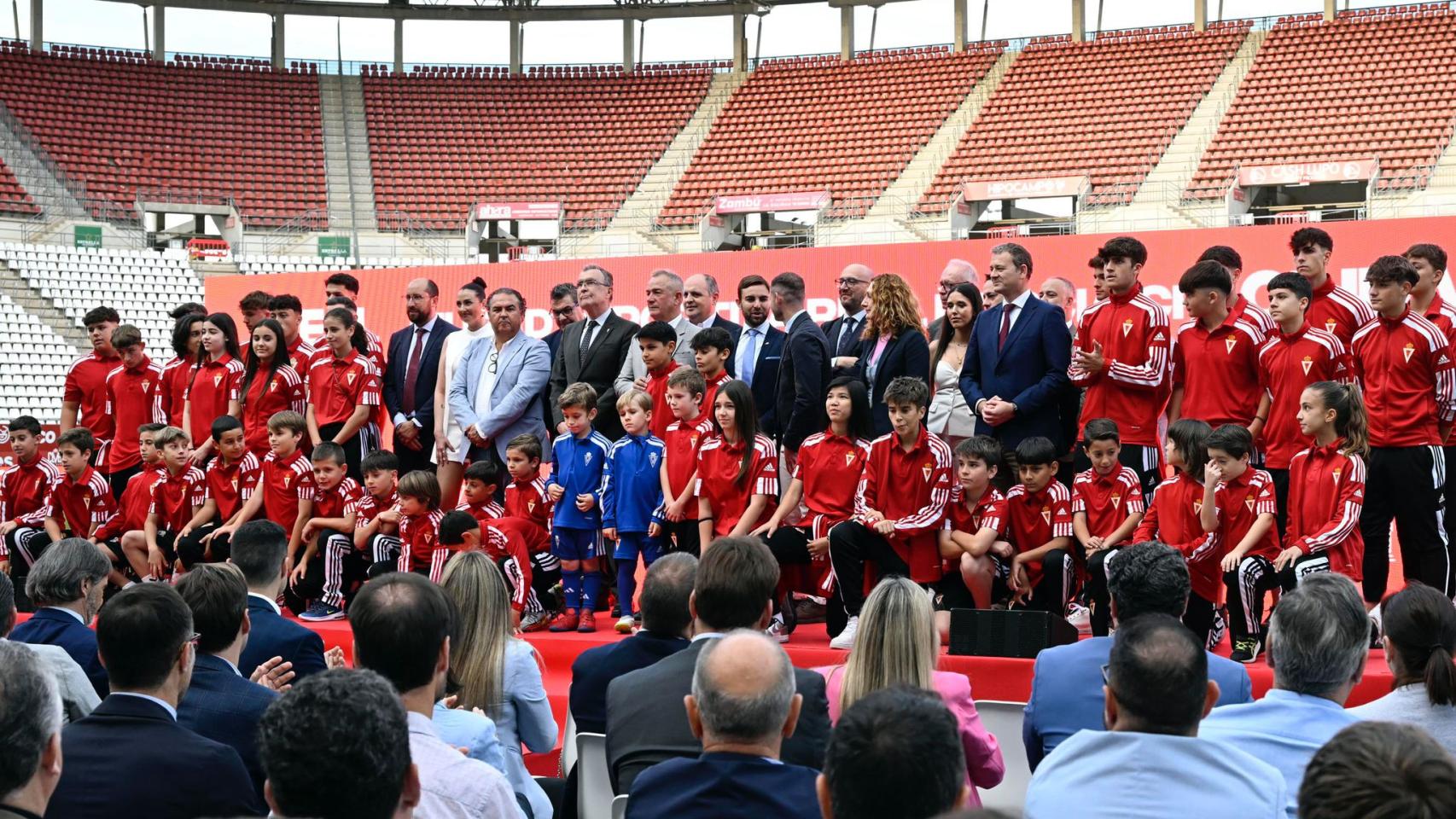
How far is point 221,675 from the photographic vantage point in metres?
3.99

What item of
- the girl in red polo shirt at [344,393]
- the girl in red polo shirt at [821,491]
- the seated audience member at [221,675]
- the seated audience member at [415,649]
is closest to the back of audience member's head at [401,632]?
the seated audience member at [415,649]

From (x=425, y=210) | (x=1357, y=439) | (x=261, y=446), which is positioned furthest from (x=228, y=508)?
(x=425, y=210)

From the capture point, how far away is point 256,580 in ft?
17.6

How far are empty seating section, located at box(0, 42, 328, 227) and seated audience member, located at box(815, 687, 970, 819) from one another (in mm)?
26894

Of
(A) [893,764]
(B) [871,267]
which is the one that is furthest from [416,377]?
(A) [893,764]

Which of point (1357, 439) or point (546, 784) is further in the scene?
point (1357, 439)

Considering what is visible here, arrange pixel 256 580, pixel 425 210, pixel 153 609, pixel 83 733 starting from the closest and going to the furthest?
1. pixel 83 733
2. pixel 153 609
3. pixel 256 580
4. pixel 425 210

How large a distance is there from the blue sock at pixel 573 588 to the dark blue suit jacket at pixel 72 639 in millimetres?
3256

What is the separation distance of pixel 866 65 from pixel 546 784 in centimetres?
2749

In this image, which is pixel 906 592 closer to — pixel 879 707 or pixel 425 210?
pixel 879 707

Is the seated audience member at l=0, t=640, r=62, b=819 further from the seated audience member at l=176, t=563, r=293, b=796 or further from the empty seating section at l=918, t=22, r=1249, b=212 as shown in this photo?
the empty seating section at l=918, t=22, r=1249, b=212

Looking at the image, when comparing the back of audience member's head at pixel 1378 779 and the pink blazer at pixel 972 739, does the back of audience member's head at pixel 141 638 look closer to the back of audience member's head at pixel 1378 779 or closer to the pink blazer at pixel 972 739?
the pink blazer at pixel 972 739

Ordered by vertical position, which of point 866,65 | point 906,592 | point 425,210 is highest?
point 866,65

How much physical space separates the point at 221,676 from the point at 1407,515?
5.35 meters
